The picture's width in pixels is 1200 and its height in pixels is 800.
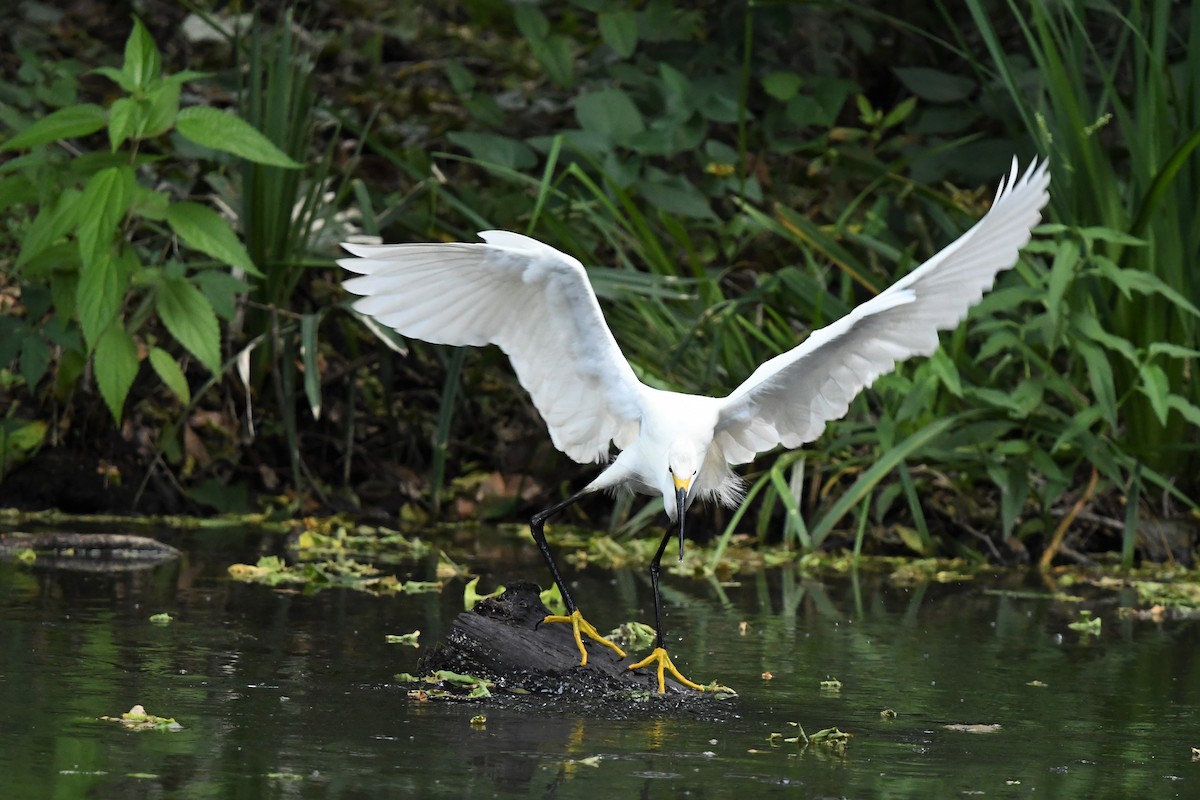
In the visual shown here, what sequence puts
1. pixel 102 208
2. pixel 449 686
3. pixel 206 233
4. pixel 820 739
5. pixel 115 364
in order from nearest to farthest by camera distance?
pixel 820 739
pixel 449 686
pixel 102 208
pixel 206 233
pixel 115 364

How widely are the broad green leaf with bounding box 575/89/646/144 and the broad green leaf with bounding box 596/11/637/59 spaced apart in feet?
0.72

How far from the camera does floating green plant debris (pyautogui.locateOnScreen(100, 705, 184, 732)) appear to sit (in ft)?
11.8

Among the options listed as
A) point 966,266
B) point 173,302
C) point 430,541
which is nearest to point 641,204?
point 430,541

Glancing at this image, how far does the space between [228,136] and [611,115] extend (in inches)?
111

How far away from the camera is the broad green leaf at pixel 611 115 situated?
8516 mm

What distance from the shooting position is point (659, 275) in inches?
316

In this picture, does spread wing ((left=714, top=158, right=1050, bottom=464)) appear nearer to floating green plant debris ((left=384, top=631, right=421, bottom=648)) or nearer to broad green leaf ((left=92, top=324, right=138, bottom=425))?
floating green plant debris ((left=384, top=631, right=421, bottom=648))

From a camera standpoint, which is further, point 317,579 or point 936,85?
point 936,85

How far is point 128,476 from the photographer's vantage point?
7.67 meters

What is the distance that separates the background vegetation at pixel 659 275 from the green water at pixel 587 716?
103cm

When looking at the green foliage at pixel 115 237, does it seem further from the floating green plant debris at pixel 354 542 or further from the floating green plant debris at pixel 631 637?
the floating green plant debris at pixel 631 637

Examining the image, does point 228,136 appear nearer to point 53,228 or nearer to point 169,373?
point 53,228

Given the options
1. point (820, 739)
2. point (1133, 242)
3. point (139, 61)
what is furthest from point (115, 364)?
point (1133, 242)

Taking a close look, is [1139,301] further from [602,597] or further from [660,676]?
[660,676]
